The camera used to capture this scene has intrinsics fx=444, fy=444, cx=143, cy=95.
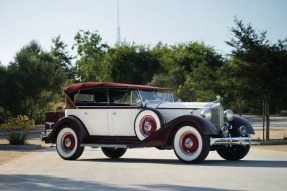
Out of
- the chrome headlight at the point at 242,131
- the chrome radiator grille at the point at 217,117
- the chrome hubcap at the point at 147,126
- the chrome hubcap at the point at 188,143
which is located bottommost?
the chrome hubcap at the point at 188,143

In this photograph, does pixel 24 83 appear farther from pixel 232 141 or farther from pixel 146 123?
pixel 232 141

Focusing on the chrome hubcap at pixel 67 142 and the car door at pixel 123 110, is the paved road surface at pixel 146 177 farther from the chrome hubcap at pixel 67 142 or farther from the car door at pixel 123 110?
the chrome hubcap at pixel 67 142

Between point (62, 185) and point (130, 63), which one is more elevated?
point (130, 63)

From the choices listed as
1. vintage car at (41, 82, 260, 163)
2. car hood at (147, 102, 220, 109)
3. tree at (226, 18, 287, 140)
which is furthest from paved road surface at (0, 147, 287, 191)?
Answer: tree at (226, 18, 287, 140)

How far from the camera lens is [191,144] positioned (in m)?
10.8

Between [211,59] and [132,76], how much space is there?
12.1 m

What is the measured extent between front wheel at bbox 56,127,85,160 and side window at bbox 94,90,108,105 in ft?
3.67

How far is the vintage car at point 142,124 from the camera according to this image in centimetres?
1084

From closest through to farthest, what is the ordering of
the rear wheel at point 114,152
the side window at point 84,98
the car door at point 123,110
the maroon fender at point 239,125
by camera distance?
the maroon fender at point 239,125 → the car door at point 123,110 → the side window at point 84,98 → the rear wheel at point 114,152

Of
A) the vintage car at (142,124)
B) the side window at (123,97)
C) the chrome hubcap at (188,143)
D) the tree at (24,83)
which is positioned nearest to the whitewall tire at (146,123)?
the vintage car at (142,124)

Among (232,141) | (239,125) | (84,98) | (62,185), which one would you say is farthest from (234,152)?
(62,185)

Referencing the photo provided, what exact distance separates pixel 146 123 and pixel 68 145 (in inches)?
102

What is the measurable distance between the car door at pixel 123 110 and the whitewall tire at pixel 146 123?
273 mm

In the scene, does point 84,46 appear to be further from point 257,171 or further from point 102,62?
point 257,171
